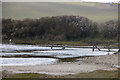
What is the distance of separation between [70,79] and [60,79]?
0.92 meters

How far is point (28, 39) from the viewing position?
654ft

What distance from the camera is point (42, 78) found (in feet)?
78.4

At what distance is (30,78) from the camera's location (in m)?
23.7

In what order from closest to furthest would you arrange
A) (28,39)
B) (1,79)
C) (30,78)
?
(1,79)
(30,78)
(28,39)

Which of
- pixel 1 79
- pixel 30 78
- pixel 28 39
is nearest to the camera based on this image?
pixel 1 79

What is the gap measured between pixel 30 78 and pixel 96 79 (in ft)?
20.2

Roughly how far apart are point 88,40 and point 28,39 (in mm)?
47393

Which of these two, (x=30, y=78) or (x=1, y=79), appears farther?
(x=30, y=78)

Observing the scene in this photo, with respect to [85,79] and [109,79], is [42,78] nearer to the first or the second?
[85,79]

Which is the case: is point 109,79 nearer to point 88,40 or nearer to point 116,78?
point 116,78

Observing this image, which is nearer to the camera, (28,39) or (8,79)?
(8,79)

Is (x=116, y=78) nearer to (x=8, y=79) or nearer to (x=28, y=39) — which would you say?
(x=8, y=79)

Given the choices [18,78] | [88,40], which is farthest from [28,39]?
[18,78]

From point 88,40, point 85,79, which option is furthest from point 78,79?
point 88,40
